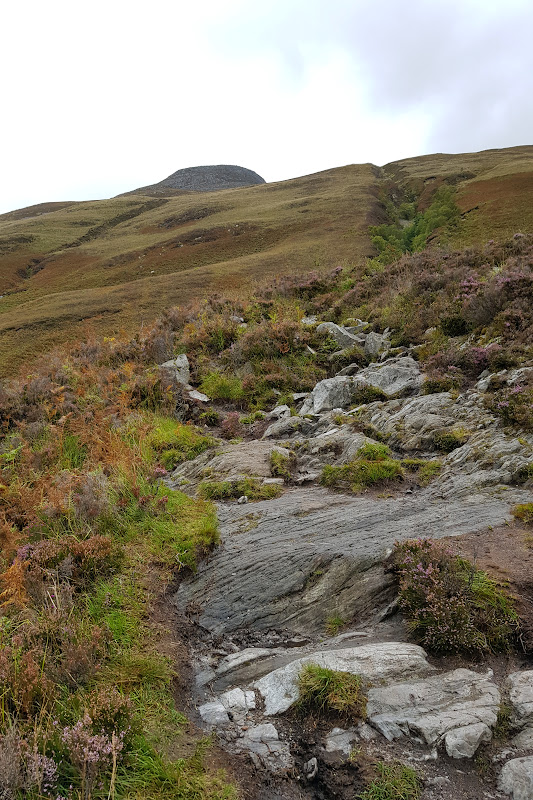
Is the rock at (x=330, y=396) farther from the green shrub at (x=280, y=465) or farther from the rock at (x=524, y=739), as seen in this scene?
the rock at (x=524, y=739)

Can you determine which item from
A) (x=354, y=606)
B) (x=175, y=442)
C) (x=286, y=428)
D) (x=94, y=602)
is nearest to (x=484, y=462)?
(x=354, y=606)

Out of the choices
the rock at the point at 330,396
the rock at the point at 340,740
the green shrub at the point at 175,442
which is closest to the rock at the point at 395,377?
the rock at the point at 330,396

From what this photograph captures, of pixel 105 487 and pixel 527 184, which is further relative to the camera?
pixel 527 184

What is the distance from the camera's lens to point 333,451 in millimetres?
9602

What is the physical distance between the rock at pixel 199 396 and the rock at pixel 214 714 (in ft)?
33.4

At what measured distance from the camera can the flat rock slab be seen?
5.74 m

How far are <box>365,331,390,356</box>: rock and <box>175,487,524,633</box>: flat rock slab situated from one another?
7.35 meters

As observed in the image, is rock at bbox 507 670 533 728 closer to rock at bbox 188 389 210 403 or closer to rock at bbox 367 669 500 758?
rock at bbox 367 669 500 758

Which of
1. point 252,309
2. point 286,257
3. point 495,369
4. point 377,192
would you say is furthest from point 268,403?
point 377,192

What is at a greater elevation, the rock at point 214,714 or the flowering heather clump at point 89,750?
the flowering heather clump at point 89,750

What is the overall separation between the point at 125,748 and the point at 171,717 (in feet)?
1.81

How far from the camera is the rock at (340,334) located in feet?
51.1

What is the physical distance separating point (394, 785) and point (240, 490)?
5595mm

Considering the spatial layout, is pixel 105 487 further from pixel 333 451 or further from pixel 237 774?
pixel 237 774
